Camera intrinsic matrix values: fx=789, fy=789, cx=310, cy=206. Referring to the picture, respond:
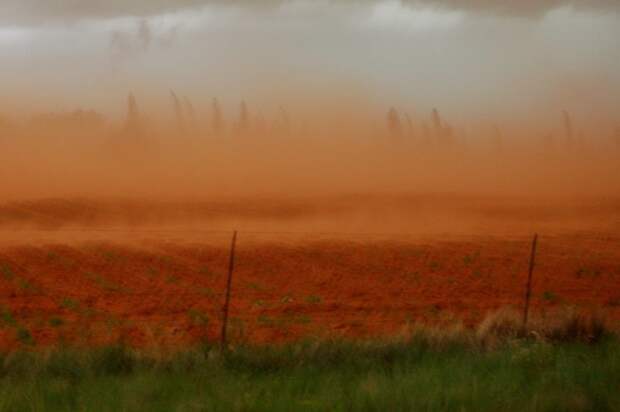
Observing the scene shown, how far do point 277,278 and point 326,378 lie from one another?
48.8ft

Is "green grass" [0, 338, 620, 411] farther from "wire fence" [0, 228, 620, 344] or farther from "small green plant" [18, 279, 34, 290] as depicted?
"small green plant" [18, 279, 34, 290]

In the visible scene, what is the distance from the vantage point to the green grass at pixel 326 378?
8555mm

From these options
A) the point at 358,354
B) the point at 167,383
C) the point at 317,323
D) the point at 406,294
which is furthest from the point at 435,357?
the point at 406,294

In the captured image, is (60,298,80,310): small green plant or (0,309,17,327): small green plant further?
(60,298,80,310): small green plant

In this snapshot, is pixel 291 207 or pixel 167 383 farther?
pixel 291 207

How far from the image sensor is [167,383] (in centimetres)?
939

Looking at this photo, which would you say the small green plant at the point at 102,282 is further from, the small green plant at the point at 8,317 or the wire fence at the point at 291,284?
the small green plant at the point at 8,317

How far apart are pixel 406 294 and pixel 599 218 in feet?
125

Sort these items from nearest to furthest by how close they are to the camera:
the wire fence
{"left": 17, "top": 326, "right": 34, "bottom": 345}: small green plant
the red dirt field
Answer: {"left": 17, "top": 326, "right": 34, "bottom": 345}: small green plant, the red dirt field, the wire fence

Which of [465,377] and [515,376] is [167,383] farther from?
[515,376]

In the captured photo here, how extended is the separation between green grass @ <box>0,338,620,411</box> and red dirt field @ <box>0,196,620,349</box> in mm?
2222

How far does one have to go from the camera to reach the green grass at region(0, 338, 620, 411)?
8555mm

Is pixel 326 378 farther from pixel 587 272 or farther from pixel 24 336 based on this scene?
pixel 587 272

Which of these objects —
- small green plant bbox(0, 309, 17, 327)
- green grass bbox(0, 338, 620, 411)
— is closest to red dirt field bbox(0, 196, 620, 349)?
small green plant bbox(0, 309, 17, 327)
